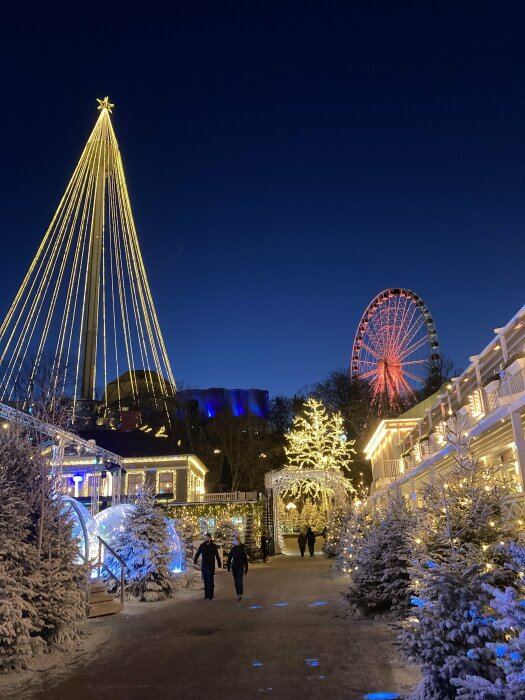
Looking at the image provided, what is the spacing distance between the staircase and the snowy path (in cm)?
37

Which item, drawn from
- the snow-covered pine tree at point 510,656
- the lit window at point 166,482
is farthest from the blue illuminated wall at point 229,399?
the snow-covered pine tree at point 510,656

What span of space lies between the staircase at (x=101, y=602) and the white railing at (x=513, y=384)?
974 centimetres

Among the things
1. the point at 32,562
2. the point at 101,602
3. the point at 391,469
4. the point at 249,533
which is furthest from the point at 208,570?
the point at 391,469

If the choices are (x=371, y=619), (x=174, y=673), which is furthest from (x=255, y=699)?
(x=371, y=619)

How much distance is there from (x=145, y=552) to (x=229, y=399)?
7043 cm

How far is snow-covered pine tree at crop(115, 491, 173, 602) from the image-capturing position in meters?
13.9

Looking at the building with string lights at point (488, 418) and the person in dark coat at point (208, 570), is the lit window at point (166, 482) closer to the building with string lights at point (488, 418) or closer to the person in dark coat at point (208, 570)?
the building with string lights at point (488, 418)

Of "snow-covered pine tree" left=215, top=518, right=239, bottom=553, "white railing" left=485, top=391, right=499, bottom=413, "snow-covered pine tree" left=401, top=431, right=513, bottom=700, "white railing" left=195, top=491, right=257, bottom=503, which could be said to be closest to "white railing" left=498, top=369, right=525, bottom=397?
"white railing" left=485, top=391, right=499, bottom=413

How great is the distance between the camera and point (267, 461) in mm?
58469

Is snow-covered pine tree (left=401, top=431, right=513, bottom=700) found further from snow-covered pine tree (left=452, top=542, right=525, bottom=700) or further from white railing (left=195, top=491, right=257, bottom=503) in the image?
white railing (left=195, top=491, right=257, bottom=503)

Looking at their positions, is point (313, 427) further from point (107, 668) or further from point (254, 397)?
point (254, 397)

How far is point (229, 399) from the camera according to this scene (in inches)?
3322

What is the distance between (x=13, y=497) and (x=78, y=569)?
192cm

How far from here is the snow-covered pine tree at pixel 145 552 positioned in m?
13.9
